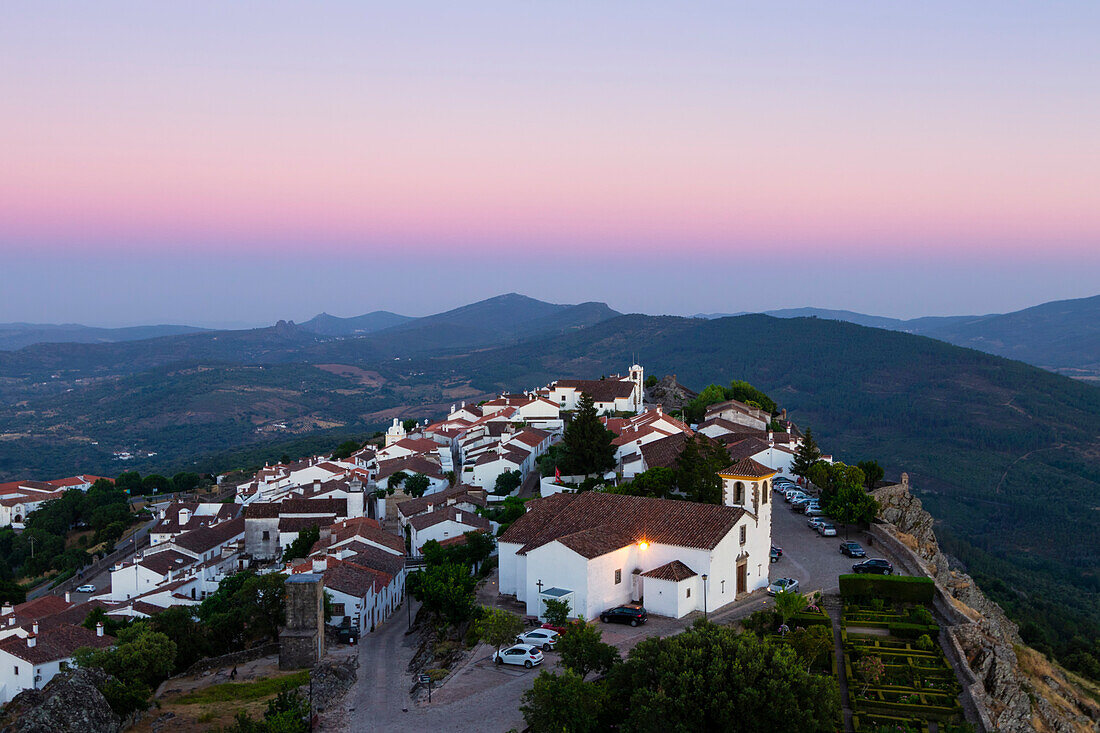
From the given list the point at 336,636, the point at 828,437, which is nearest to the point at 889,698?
the point at 336,636

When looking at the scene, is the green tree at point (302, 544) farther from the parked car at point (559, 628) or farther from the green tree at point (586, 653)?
the green tree at point (586, 653)

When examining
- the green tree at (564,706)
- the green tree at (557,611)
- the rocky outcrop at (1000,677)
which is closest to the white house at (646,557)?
the green tree at (557,611)

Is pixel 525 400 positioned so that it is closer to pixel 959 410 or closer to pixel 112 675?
pixel 112 675

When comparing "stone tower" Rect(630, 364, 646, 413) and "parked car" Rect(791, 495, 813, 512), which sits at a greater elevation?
"stone tower" Rect(630, 364, 646, 413)

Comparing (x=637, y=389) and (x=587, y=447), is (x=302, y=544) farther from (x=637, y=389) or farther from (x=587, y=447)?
(x=637, y=389)

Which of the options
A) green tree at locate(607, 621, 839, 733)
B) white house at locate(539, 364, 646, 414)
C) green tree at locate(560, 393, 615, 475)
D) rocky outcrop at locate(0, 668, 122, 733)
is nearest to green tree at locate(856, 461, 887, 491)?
green tree at locate(560, 393, 615, 475)

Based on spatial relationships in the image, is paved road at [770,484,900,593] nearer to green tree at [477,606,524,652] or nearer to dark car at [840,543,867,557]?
dark car at [840,543,867,557]
